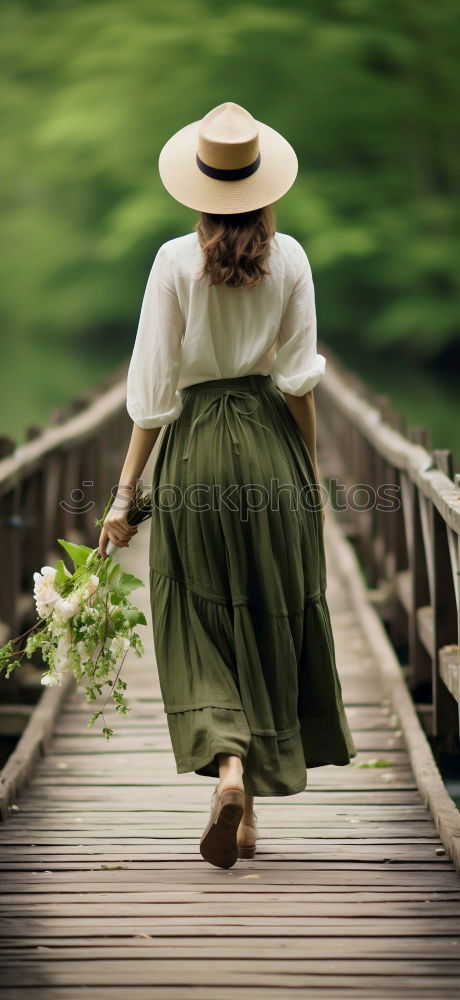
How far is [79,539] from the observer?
7.95 meters

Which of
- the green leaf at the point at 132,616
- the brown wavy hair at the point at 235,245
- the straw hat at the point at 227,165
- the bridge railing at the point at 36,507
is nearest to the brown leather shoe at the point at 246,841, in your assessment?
the green leaf at the point at 132,616

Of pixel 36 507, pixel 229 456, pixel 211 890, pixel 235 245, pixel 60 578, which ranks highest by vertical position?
pixel 36 507

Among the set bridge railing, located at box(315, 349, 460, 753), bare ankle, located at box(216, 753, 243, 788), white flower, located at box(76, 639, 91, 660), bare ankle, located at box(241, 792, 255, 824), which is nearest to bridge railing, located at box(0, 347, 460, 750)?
bridge railing, located at box(315, 349, 460, 753)

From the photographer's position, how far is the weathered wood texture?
2.54 m

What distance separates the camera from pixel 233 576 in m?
3.10

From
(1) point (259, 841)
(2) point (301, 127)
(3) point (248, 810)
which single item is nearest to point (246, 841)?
(3) point (248, 810)

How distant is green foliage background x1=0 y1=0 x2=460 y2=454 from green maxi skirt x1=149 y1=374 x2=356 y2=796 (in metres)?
18.5

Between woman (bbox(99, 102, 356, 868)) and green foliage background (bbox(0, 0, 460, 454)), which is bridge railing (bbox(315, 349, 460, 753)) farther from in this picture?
green foliage background (bbox(0, 0, 460, 454))

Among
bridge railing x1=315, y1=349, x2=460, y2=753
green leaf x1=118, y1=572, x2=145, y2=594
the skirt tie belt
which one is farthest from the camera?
bridge railing x1=315, y1=349, x2=460, y2=753

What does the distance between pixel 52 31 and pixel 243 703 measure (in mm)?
24952

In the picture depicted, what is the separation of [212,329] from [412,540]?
2.19 meters

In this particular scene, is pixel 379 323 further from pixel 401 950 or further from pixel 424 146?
pixel 401 950

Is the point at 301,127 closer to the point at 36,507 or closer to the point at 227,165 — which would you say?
the point at 36,507

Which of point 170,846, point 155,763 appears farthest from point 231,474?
point 155,763
